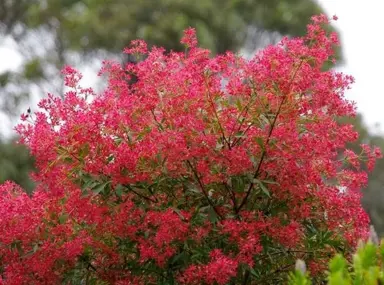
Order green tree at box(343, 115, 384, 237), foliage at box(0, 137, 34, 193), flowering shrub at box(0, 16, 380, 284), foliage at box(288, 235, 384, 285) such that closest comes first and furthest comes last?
1. foliage at box(288, 235, 384, 285)
2. flowering shrub at box(0, 16, 380, 284)
3. foliage at box(0, 137, 34, 193)
4. green tree at box(343, 115, 384, 237)

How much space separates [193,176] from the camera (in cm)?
438

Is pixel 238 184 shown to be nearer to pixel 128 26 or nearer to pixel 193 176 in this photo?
pixel 193 176

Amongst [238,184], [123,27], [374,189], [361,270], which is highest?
[123,27]

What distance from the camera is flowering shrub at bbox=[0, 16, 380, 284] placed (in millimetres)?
4215

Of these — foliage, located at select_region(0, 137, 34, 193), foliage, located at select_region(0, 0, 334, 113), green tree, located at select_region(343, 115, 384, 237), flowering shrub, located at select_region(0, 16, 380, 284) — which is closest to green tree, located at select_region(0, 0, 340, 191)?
foliage, located at select_region(0, 0, 334, 113)

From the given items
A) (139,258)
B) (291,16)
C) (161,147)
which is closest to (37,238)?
(139,258)

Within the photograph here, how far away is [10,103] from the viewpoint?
16.6 meters

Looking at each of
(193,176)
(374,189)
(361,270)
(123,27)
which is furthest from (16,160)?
(361,270)

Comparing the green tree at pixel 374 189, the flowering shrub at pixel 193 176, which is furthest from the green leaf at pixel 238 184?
the green tree at pixel 374 189

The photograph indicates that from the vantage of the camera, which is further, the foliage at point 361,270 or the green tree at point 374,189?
the green tree at point 374,189

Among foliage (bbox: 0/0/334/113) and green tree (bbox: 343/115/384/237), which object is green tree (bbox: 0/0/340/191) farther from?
green tree (bbox: 343/115/384/237)

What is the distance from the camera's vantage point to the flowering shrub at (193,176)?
421 cm

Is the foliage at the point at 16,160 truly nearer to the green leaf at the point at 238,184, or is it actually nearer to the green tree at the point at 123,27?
the green tree at the point at 123,27

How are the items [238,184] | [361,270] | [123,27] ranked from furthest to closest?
[123,27], [238,184], [361,270]
